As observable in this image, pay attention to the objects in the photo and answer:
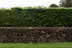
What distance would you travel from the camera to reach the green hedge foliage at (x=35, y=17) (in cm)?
1353

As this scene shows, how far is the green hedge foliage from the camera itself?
1353cm

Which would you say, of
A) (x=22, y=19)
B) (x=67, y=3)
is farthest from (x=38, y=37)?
(x=67, y=3)

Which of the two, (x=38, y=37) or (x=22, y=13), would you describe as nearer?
(x=38, y=37)

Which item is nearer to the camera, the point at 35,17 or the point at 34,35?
the point at 34,35

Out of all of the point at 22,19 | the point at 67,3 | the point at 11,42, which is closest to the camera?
the point at 11,42

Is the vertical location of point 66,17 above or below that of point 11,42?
above

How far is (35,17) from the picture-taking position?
13570 millimetres

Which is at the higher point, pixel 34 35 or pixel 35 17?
pixel 35 17

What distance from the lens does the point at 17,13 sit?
13.6 meters

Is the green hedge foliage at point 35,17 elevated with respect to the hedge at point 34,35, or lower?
elevated

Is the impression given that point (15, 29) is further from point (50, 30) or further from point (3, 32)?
point (50, 30)

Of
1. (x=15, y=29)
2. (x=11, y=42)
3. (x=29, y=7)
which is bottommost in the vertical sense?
(x=11, y=42)

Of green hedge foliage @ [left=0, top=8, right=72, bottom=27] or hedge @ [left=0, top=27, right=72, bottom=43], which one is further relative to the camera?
green hedge foliage @ [left=0, top=8, right=72, bottom=27]

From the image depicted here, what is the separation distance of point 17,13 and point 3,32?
238 cm
